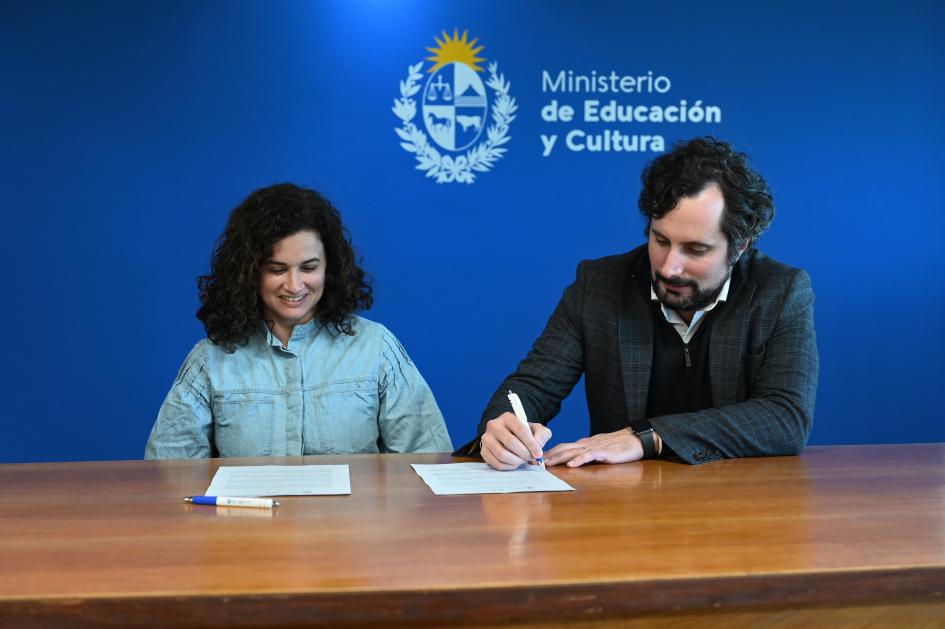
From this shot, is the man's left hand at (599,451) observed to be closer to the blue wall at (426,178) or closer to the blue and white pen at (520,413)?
the blue and white pen at (520,413)

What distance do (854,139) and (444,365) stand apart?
6.52 feet

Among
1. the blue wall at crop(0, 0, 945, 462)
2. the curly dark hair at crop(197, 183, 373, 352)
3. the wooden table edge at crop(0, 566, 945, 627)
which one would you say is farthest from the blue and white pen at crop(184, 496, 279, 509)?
the blue wall at crop(0, 0, 945, 462)

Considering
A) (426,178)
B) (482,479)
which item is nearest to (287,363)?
(482,479)

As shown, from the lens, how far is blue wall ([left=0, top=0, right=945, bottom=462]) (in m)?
3.90

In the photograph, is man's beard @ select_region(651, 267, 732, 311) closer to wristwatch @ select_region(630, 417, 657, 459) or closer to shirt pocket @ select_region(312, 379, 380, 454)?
wristwatch @ select_region(630, 417, 657, 459)

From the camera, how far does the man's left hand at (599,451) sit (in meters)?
2.00

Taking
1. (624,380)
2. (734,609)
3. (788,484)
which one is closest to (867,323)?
(624,380)

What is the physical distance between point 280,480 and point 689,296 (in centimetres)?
106

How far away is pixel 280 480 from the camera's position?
1823 millimetres

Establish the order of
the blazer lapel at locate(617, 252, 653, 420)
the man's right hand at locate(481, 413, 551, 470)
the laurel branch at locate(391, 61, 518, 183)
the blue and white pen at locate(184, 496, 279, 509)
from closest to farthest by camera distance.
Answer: the blue and white pen at locate(184, 496, 279, 509), the man's right hand at locate(481, 413, 551, 470), the blazer lapel at locate(617, 252, 653, 420), the laurel branch at locate(391, 61, 518, 183)

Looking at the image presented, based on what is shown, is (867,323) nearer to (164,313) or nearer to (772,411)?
(772,411)

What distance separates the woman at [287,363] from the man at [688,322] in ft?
1.25

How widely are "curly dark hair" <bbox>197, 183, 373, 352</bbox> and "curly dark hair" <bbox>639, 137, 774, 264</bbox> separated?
0.79 meters

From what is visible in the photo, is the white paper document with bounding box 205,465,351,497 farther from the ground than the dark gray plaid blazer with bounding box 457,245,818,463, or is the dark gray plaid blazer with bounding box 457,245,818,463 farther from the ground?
the dark gray plaid blazer with bounding box 457,245,818,463
